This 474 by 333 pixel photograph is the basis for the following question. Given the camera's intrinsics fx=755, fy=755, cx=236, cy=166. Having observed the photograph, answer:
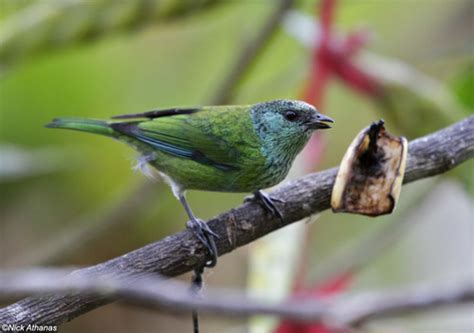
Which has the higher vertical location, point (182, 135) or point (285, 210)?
point (182, 135)

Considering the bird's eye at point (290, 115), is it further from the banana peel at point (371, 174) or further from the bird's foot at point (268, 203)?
the banana peel at point (371, 174)

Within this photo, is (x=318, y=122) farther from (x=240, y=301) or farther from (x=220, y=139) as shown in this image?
(x=240, y=301)

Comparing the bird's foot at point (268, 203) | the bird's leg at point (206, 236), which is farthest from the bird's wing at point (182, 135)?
the bird's leg at point (206, 236)

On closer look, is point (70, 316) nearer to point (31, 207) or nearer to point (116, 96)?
point (31, 207)

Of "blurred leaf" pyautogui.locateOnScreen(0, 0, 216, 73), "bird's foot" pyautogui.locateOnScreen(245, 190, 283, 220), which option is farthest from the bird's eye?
"blurred leaf" pyautogui.locateOnScreen(0, 0, 216, 73)

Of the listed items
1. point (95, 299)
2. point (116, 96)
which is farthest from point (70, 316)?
point (116, 96)

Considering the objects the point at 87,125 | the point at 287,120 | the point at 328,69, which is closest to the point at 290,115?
the point at 287,120

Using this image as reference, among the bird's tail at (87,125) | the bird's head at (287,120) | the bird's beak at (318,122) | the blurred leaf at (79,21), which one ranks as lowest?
the bird's beak at (318,122)
